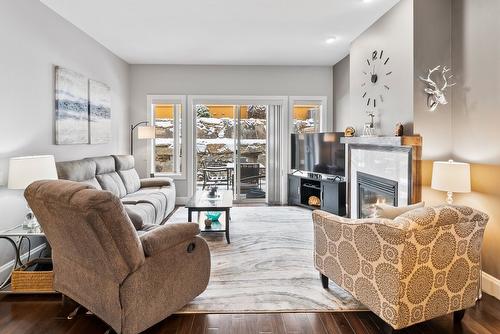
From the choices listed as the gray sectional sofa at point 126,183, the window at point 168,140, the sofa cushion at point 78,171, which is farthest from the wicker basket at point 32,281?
the window at point 168,140

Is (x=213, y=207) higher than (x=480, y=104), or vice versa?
(x=480, y=104)

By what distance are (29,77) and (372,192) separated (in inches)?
165

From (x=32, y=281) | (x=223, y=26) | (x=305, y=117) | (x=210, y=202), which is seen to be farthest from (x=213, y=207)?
(x=305, y=117)

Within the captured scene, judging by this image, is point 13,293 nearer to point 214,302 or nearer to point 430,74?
point 214,302

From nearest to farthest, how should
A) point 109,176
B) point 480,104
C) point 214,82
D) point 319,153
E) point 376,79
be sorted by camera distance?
1. point 480,104
2. point 376,79
3. point 109,176
4. point 319,153
5. point 214,82

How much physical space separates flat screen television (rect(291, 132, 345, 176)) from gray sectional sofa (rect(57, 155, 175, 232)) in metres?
2.50

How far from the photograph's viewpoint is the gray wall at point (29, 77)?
2.96 metres

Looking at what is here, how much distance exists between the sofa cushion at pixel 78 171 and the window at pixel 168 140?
226 cm

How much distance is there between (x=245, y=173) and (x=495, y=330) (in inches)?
198

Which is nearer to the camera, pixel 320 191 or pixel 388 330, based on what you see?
pixel 388 330

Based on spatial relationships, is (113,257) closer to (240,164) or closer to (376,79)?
(376,79)

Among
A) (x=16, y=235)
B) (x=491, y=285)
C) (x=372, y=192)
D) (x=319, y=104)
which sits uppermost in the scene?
(x=319, y=104)

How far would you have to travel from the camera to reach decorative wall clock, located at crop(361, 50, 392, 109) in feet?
12.6

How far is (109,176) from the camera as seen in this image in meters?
4.57
